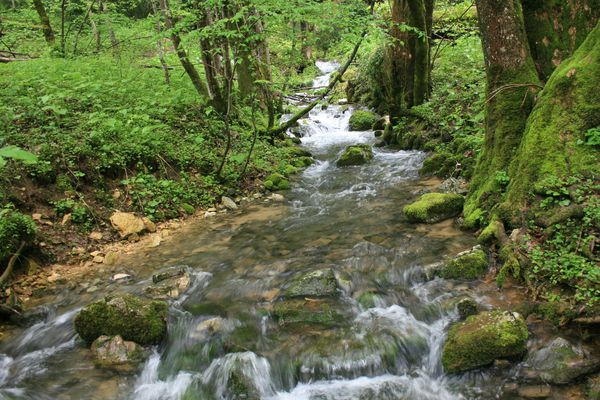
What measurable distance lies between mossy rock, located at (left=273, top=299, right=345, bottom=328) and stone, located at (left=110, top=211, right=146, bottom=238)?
363cm

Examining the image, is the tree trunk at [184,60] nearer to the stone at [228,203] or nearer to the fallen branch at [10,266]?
the stone at [228,203]

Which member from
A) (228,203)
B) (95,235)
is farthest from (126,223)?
(228,203)

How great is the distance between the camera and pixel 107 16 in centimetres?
1319

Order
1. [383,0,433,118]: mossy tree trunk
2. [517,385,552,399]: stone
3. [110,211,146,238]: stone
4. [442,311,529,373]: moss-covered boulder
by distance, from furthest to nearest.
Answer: [383,0,433,118]: mossy tree trunk
[110,211,146,238]: stone
[442,311,529,373]: moss-covered boulder
[517,385,552,399]: stone

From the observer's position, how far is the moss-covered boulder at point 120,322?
175 inches

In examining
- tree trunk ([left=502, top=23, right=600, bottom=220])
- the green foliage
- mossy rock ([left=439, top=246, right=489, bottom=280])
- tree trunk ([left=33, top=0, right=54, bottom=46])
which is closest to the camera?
tree trunk ([left=502, top=23, right=600, bottom=220])

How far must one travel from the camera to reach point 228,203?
900 cm

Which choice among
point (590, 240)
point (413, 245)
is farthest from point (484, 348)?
point (413, 245)

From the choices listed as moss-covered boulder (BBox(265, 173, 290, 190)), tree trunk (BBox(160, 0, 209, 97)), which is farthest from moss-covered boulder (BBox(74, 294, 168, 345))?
tree trunk (BBox(160, 0, 209, 97))

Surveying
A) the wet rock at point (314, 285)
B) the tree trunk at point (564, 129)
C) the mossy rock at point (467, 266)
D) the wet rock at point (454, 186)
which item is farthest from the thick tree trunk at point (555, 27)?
the wet rock at point (314, 285)

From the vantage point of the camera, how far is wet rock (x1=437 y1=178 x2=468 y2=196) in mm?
7419

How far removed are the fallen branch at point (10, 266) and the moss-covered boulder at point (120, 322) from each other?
1.54m

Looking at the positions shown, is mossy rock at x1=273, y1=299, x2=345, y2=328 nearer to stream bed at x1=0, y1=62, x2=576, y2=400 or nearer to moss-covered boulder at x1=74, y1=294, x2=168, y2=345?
stream bed at x1=0, y1=62, x2=576, y2=400

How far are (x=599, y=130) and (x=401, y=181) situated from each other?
5147mm
